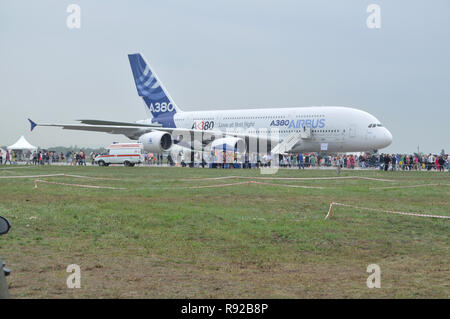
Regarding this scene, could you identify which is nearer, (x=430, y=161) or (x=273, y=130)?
(x=273, y=130)

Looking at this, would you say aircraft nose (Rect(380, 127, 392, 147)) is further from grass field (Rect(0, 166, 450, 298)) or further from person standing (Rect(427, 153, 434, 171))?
grass field (Rect(0, 166, 450, 298))

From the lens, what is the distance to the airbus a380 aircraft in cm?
4438

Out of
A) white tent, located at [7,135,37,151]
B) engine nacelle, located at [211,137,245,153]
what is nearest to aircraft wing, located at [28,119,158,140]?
engine nacelle, located at [211,137,245,153]

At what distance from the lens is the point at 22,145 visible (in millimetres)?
75062

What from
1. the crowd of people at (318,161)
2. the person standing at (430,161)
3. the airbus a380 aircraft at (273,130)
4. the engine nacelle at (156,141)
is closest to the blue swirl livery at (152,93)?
the airbus a380 aircraft at (273,130)

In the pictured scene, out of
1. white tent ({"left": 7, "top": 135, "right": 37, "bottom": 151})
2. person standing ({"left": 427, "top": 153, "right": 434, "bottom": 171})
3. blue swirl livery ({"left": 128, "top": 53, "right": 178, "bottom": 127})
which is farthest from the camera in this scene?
white tent ({"left": 7, "top": 135, "right": 37, "bottom": 151})

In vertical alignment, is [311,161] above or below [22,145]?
below

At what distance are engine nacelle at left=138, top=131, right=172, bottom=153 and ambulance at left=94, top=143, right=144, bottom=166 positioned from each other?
6396 millimetres

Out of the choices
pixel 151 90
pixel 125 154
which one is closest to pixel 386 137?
pixel 125 154

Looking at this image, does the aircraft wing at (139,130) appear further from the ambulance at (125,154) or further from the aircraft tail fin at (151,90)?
the aircraft tail fin at (151,90)

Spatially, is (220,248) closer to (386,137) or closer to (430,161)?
(386,137)

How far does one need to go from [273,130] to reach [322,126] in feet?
14.2

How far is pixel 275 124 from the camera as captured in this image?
47562 mm
